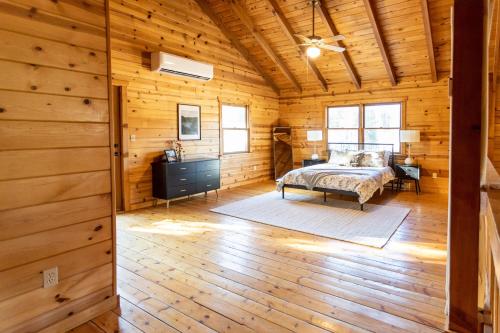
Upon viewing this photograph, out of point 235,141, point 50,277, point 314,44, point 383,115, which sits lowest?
point 50,277

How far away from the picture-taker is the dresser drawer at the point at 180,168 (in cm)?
551

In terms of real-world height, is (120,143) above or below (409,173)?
above

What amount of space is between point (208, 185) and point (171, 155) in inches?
38.0

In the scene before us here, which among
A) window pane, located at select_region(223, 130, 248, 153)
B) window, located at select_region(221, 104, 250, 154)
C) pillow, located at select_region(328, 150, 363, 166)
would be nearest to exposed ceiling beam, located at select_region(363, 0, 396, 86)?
pillow, located at select_region(328, 150, 363, 166)

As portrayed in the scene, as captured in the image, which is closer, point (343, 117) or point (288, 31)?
point (288, 31)

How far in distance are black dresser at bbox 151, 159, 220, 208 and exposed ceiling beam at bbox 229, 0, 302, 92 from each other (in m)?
2.78

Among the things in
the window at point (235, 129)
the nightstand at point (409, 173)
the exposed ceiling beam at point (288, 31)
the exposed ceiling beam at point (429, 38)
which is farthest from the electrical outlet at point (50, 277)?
the nightstand at point (409, 173)

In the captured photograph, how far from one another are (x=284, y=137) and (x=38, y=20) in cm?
726

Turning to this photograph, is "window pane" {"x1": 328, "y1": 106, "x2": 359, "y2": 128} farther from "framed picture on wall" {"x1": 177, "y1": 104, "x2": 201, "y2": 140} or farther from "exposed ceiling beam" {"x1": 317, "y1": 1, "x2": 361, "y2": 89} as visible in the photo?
"framed picture on wall" {"x1": 177, "y1": 104, "x2": 201, "y2": 140}

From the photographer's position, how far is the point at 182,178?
18.7 ft

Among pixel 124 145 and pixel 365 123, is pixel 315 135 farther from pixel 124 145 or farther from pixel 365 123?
pixel 124 145

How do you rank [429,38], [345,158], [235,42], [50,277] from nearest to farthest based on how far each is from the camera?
[50,277] → [429,38] → [345,158] → [235,42]

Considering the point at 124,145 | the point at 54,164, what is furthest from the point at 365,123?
the point at 54,164

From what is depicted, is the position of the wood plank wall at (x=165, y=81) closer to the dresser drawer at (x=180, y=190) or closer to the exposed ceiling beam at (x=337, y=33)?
the dresser drawer at (x=180, y=190)
